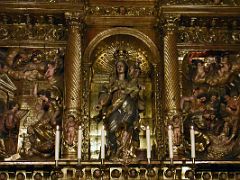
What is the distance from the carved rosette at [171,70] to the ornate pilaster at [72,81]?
152 centimetres

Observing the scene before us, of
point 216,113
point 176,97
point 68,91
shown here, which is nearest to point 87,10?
point 68,91

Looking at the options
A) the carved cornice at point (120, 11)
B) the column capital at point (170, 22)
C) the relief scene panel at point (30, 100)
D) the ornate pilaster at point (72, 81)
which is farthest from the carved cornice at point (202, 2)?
the relief scene panel at point (30, 100)

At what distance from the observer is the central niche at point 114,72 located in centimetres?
961

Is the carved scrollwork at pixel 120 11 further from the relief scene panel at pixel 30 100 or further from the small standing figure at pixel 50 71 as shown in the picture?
the small standing figure at pixel 50 71

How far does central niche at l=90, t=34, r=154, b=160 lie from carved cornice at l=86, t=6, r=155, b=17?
0.44m

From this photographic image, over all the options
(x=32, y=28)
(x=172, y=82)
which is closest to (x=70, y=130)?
(x=172, y=82)

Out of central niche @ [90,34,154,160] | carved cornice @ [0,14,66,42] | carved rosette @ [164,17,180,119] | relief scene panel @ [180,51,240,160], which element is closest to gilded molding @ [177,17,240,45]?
relief scene panel @ [180,51,240,160]

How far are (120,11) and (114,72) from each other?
3.95 ft

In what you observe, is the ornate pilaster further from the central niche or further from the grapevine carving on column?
the grapevine carving on column

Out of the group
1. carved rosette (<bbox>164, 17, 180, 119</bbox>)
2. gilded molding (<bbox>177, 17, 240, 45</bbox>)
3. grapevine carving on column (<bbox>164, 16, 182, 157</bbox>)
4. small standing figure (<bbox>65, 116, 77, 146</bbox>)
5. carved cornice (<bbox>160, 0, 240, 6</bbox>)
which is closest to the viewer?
small standing figure (<bbox>65, 116, 77, 146</bbox>)

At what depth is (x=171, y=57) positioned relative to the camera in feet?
31.9

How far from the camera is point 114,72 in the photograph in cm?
1002

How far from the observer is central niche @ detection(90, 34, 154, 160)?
961 centimetres

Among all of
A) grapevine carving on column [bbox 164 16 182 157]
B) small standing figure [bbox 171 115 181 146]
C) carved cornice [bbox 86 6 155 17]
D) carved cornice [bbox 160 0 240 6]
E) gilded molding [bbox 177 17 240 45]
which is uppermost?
carved cornice [bbox 160 0 240 6]
